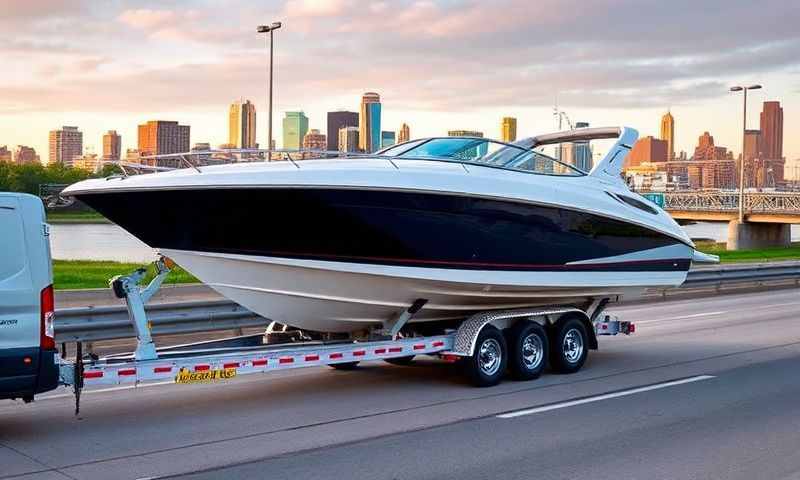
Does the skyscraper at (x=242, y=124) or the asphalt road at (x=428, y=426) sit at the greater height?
the skyscraper at (x=242, y=124)

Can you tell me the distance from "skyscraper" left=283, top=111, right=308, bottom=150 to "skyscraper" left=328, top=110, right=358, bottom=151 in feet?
1.16

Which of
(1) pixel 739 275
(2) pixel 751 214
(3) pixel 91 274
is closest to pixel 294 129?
(3) pixel 91 274

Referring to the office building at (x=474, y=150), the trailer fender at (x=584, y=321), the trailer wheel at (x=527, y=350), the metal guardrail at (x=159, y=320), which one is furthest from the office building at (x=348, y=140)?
Answer: the trailer fender at (x=584, y=321)

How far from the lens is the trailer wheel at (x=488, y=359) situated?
465 inches

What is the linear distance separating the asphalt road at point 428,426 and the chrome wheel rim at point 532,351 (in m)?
0.24

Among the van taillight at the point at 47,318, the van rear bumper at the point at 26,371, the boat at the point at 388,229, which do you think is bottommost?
the van rear bumper at the point at 26,371

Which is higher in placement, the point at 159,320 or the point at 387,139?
the point at 387,139

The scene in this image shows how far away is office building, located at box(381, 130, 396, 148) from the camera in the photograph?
43.9 ft

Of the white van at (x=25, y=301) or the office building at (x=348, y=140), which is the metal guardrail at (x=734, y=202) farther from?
the white van at (x=25, y=301)

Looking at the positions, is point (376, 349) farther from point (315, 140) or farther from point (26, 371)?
point (26, 371)

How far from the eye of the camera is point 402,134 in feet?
49.0

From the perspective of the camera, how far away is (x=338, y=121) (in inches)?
546

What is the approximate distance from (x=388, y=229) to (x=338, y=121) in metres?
3.43

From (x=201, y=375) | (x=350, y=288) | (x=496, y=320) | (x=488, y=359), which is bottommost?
(x=488, y=359)
